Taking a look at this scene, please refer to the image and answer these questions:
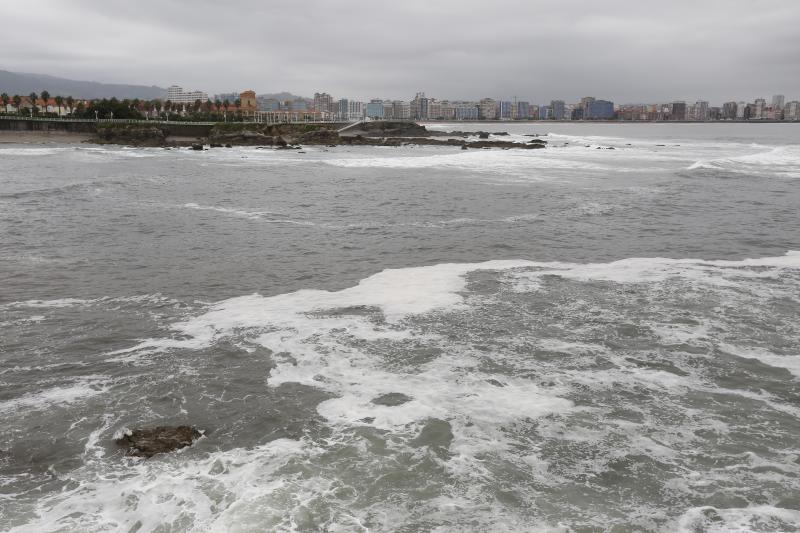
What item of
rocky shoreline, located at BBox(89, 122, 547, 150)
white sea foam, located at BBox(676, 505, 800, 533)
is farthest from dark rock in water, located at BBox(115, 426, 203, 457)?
rocky shoreline, located at BBox(89, 122, 547, 150)

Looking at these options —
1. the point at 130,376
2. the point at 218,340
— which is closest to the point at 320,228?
the point at 218,340

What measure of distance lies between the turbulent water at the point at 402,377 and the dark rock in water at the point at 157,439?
0.15 m

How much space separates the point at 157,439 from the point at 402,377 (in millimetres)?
3527

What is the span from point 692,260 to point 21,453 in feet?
51.9

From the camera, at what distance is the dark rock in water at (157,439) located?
694cm

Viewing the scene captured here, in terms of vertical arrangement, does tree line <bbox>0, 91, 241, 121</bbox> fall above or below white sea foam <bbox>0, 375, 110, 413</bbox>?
above

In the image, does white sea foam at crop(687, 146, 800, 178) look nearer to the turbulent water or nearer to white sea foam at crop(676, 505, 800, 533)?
the turbulent water

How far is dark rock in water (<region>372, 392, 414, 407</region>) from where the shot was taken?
8211 mm

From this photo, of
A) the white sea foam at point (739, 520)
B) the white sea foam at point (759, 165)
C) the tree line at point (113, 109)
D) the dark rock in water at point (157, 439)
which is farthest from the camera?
the tree line at point (113, 109)

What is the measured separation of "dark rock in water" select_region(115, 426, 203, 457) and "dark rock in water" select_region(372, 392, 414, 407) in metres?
2.39

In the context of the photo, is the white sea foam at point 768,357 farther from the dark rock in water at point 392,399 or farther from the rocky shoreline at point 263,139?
the rocky shoreline at point 263,139

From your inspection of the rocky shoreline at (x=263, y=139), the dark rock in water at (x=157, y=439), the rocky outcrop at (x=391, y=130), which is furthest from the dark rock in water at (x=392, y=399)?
the rocky outcrop at (x=391, y=130)

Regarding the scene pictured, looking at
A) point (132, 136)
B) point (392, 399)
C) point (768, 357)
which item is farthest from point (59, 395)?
point (132, 136)

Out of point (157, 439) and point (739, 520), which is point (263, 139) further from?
point (739, 520)
